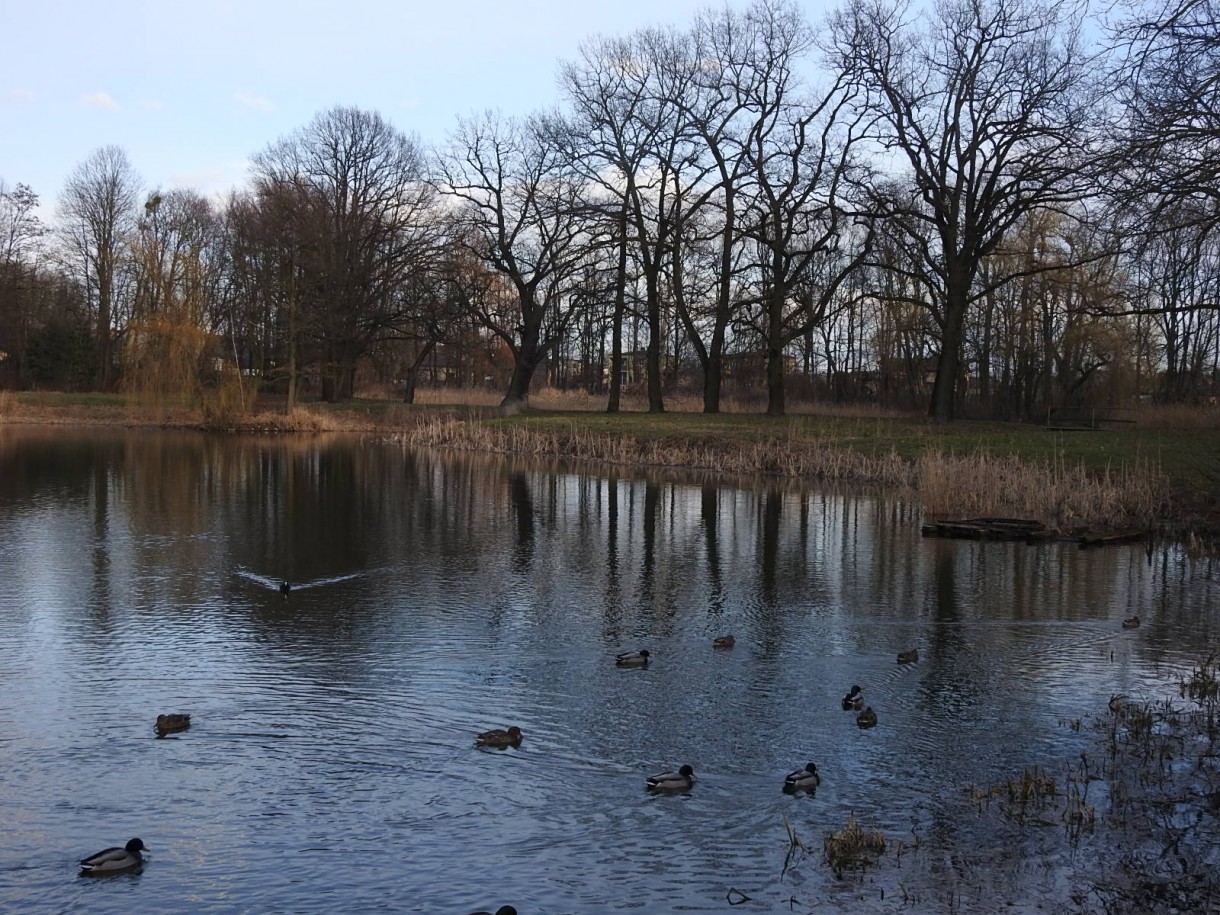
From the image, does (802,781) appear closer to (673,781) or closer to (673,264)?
(673,781)

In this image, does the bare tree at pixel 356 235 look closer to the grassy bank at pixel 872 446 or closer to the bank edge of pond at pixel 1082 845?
the grassy bank at pixel 872 446

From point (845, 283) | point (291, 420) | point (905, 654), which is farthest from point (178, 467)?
point (845, 283)

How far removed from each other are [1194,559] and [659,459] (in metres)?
15.4

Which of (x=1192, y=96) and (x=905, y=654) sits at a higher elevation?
(x=1192, y=96)

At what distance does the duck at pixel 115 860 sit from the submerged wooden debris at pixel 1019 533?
43.7 ft

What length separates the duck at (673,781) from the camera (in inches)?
245

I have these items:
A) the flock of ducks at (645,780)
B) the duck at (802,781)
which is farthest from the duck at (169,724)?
the duck at (802,781)

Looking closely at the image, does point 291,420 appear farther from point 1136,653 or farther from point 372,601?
point 1136,653

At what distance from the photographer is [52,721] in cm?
723

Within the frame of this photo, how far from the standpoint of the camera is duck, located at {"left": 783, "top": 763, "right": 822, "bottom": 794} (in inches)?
247

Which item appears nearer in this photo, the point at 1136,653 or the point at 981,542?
the point at 1136,653

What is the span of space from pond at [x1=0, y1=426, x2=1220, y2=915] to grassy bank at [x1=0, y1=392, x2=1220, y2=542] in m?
2.82

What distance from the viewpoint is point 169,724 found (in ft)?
23.0

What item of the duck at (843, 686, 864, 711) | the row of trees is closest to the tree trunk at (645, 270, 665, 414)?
the row of trees
